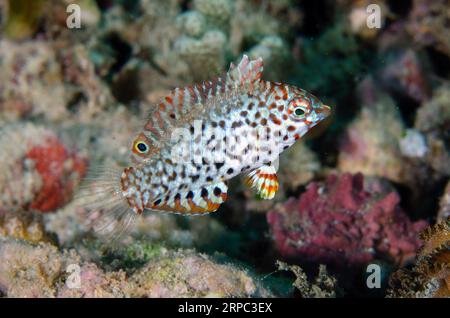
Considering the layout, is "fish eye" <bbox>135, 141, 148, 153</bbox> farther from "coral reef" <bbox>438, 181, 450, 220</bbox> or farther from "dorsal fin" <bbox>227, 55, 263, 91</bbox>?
"coral reef" <bbox>438, 181, 450, 220</bbox>

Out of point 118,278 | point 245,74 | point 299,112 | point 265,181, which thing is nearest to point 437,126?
point 299,112

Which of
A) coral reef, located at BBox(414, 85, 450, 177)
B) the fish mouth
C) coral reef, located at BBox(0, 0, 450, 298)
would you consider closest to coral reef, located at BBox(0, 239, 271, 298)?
coral reef, located at BBox(0, 0, 450, 298)

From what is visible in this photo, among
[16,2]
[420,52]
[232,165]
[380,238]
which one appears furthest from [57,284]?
[420,52]

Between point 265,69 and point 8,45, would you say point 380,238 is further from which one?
point 8,45

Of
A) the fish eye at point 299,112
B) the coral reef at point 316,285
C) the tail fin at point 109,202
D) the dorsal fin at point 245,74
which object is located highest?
the dorsal fin at point 245,74

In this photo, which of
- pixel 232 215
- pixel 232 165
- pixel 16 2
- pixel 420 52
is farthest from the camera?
pixel 420 52

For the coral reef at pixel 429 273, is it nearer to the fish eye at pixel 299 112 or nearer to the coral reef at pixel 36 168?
the fish eye at pixel 299 112

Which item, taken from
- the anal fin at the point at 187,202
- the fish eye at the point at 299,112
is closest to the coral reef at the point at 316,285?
the anal fin at the point at 187,202
